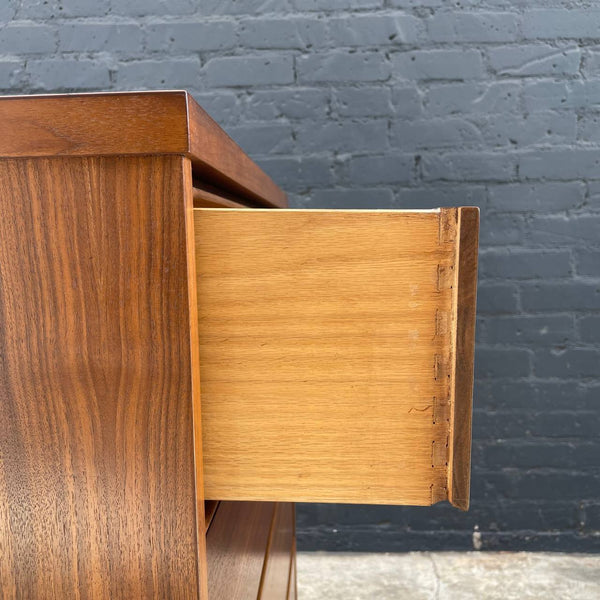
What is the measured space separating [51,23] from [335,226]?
1.29 m

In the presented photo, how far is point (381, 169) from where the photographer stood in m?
1.31

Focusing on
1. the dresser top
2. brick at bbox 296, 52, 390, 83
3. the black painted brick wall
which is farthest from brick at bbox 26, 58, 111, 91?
the dresser top

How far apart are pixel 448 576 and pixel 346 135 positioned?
116 cm

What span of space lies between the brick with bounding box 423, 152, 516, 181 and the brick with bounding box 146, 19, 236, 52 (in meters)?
0.58

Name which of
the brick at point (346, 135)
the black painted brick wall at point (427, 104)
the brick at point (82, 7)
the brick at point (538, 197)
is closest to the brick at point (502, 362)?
the black painted brick wall at point (427, 104)

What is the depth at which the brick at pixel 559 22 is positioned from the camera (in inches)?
49.3

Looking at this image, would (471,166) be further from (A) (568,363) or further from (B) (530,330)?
(A) (568,363)

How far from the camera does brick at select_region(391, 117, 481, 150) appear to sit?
1.29 m

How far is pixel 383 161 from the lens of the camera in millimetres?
1306

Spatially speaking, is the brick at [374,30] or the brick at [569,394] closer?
the brick at [374,30]

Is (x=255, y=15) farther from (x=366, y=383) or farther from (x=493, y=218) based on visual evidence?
(x=366, y=383)

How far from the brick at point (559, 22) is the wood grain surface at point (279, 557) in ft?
4.02

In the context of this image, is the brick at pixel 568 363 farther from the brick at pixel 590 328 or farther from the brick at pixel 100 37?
the brick at pixel 100 37

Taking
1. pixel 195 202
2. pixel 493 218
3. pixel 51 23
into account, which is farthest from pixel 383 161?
pixel 195 202
